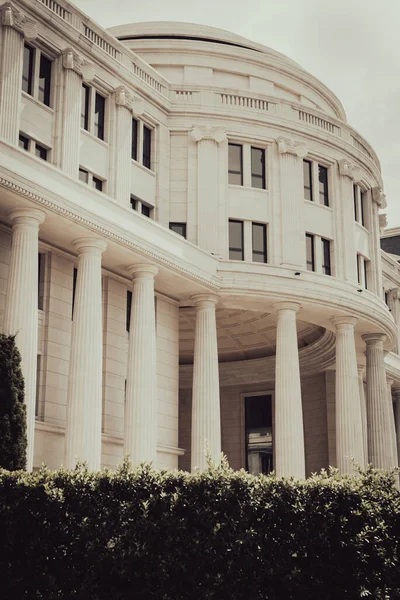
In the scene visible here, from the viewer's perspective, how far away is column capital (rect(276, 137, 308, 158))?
48.7 meters

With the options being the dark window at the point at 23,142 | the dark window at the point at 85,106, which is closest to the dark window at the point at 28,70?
the dark window at the point at 23,142

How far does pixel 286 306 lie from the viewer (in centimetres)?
4606

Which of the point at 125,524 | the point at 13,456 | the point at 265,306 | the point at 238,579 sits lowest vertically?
the point at 238,579

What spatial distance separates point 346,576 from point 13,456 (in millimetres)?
11282

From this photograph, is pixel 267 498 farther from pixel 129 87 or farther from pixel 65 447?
pixel 129 87

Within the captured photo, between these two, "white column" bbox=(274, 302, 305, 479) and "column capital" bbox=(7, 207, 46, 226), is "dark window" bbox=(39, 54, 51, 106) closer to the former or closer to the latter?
"column capital" bbox=(7, 207, 46, 226)

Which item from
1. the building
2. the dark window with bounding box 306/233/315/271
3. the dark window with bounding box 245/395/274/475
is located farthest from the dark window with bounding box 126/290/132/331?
the dark window with bounding box 245/395/274/475

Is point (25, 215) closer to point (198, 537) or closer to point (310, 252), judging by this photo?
point (198, 537)

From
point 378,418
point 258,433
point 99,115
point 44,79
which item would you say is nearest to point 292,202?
point 99,115

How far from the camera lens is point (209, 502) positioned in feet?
71.5

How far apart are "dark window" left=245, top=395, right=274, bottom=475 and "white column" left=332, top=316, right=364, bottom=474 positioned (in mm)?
16245

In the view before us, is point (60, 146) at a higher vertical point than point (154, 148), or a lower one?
lower

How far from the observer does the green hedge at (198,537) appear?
2062cm

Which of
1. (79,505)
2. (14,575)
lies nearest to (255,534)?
(79,505)
